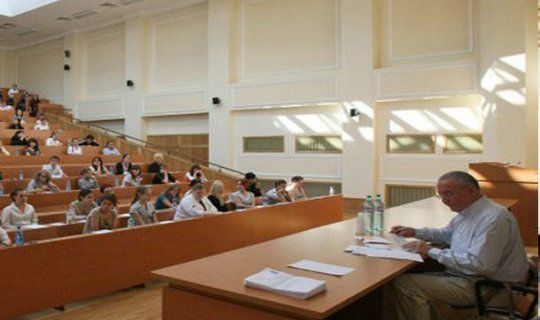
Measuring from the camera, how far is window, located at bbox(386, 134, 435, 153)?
30.9ft

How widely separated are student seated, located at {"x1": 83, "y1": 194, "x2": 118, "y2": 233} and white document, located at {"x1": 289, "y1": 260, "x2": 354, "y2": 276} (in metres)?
3.13

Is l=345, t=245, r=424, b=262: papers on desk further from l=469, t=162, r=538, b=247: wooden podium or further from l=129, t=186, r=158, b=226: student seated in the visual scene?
l=469, t=162, r=538, b=247: wooden podium

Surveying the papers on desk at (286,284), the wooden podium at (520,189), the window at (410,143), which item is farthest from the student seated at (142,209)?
the window at (410,143)

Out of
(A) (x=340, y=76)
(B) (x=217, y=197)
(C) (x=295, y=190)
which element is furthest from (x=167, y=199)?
(A) (x=340, y=76)

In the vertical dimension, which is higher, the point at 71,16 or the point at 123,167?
the point at 71,16

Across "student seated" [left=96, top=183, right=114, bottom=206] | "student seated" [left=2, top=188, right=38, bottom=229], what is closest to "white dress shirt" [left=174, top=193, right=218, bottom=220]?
"student seated" [left=96, top=183, right=114, bottom=206]

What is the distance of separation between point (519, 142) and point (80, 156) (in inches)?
337

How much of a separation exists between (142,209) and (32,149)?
17.8 feet

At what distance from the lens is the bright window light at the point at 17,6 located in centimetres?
1272

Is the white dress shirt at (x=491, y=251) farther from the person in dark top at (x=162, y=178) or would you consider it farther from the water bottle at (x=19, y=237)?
the person in dark top at (x=162, y=178)

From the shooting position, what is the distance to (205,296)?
2.19 metres

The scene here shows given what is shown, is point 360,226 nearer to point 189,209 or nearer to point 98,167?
point 189,209

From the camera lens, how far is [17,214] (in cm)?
546

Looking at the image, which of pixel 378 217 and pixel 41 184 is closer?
pixel 378 217
